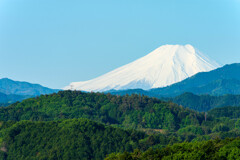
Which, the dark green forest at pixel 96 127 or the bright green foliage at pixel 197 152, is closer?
the bright green foliage at pixel 197 152

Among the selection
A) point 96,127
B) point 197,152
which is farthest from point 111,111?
point 197,152

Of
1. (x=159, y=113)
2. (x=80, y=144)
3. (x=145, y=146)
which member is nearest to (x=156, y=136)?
(x=145, y=146)

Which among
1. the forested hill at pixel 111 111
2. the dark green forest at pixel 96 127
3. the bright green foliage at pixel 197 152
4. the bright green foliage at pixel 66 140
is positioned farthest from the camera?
the forested hill at pixel 111 111

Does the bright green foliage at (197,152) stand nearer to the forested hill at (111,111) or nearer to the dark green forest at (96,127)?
the dark green forest at (96,127)

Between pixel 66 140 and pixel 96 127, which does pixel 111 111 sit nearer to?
pixel 96 127

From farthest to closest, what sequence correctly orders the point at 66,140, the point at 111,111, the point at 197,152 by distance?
the point at 111,111
the point at 66,140
the point at 197,152

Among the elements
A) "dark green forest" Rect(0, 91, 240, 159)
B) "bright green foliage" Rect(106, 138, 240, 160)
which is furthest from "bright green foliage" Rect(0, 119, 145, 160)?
"bright green foliage" Rect(106, 138, 240, 160)

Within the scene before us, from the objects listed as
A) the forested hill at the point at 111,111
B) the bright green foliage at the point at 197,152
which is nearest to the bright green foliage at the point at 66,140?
the forested hill at the point at 111,111

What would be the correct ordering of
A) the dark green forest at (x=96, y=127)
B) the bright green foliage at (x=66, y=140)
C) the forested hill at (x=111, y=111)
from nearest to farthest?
the bright green foliage at (x=66, y=140) < the dark green forest at (x=96, y=127) < the forested hill at (x=111, y=111)
